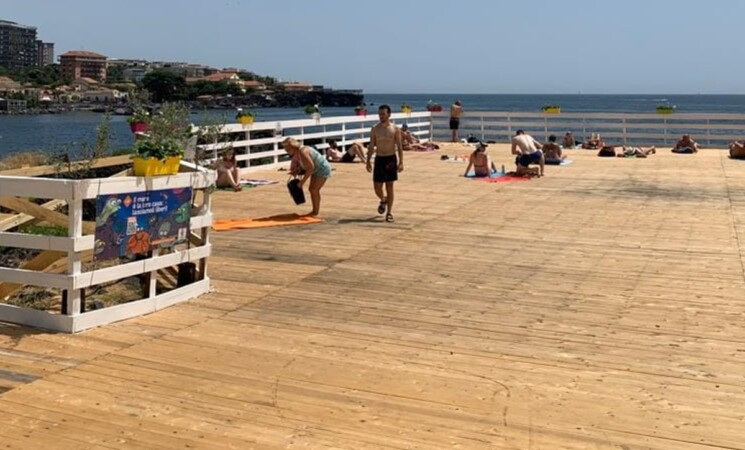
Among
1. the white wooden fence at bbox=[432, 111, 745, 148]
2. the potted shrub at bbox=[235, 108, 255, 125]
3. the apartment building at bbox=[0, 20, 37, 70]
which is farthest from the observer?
the apartment building at bbox=[0, 20, 37, 70]

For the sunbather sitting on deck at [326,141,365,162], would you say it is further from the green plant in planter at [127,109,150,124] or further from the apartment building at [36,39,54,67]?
the apartment building at [36,39,54,67]

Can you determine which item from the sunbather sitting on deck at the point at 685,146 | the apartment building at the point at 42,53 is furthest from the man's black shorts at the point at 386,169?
the apartment building at the point at 42,53

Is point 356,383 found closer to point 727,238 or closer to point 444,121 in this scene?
point 727,238

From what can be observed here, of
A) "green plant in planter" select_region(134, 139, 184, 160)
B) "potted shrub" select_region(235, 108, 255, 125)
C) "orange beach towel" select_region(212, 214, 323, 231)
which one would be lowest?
"orange beach towel" select_region(212, 214, 323, 231)

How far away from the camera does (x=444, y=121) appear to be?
92.9 ft

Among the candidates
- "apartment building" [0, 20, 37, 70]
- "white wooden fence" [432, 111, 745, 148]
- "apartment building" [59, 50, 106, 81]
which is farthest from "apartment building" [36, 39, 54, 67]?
"white wooden fence" [432, 111, 745, 148]

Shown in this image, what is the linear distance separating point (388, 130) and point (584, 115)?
62.5 feet

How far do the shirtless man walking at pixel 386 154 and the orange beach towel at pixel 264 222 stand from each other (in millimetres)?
929

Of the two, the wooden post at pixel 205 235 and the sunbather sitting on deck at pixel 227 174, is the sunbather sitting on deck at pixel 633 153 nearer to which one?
the sunbather sitting on deck at pixel 227 174

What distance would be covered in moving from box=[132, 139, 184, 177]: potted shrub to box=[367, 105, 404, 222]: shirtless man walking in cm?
469

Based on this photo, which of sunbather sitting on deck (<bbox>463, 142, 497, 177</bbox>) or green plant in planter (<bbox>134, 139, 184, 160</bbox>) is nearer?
green plant in planter (<bbox>134, 139, 184, 160</bbox>)

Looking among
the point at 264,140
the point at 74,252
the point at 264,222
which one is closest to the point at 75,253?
the point at 74,252

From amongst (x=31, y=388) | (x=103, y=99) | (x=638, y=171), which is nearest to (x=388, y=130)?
(x=31, y=388)

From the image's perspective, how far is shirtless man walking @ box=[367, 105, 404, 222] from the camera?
34.3 feet
